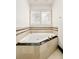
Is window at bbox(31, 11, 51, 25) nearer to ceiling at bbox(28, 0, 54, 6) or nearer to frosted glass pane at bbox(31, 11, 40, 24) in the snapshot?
frosted glass pane at bbox(31, 11, 40, 24)

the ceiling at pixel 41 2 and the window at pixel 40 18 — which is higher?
the ceiling at pixel 41 2

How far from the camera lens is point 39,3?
633 centimetres

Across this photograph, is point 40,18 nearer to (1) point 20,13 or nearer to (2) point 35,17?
(2) point 35,17

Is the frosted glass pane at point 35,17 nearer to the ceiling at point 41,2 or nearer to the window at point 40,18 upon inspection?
the window at point 40,18

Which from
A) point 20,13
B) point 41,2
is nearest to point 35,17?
point 41,2

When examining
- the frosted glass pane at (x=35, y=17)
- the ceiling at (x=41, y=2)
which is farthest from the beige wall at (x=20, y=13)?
the frosted glass pane at (x=35, y=17)

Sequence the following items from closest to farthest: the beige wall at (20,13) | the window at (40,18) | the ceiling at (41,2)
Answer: the beige wall at (20,13) → the ceiling at (41,2) → the window at (40,18)

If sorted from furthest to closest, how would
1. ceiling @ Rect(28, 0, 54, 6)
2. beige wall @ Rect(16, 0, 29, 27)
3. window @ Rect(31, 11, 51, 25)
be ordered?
window @ Rect(31, 11, 51, 25) < ceiling @ Rect(28, 0, 54, 6) < beige wall @ Rect(16, 0, 29, 27)

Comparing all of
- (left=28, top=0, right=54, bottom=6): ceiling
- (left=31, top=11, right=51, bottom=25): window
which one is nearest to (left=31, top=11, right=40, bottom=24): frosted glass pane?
(left=31, top=11, right=51, bottom=25): window

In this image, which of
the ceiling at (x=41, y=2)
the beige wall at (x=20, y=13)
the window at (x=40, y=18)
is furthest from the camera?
the window at (x=40, y=18)

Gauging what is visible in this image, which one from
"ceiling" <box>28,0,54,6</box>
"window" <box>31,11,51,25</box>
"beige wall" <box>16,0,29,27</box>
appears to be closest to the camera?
"beige wall" <box>16,0,29,27</box>

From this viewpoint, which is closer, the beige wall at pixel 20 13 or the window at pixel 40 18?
the beige wall at pixel 20 13

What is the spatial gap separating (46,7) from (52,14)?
18.5 inches
